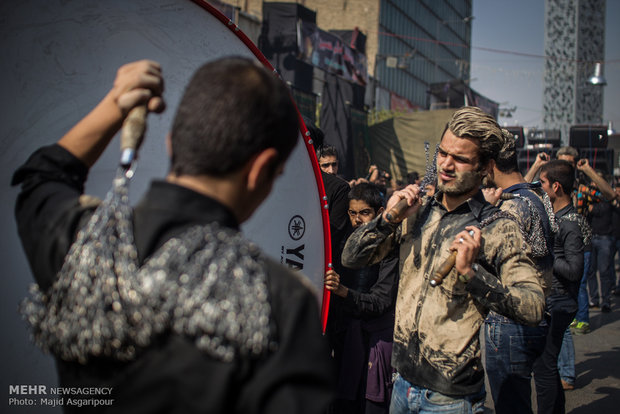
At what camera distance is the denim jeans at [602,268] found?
7.96 m

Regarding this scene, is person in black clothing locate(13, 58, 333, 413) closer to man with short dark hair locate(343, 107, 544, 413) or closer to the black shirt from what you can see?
the black shirt

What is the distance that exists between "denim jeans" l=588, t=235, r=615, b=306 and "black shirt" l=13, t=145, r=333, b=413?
27.1 feet

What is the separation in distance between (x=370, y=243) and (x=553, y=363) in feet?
7.47

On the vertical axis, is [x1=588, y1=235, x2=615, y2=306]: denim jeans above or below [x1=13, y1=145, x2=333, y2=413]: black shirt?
below

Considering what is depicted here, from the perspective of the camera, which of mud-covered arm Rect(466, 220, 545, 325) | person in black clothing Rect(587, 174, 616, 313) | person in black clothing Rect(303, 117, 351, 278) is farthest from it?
Answer: person in black clothing Rect(587, 174, 616, 313)

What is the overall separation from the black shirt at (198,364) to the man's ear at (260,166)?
76mm

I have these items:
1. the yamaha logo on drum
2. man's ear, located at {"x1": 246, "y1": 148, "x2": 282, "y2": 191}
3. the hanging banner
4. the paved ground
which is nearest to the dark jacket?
the paved ground

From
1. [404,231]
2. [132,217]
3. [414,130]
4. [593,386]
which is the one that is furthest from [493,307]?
[414,130]

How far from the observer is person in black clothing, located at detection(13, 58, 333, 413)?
0.82 meters

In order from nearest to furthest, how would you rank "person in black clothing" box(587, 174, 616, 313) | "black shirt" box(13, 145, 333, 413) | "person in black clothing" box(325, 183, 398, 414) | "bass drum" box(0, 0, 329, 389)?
"black shirt" box(13, 145, 333, 413) < "bass drum" box(0, 0, 329, 389) < "person in black clothing" box(325, 183, 398, 414) < "person in black clothing" box(587, 174, 616, 313)

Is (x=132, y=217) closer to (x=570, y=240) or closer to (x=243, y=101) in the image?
(x=243, y=101)

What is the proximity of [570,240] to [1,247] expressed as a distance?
13.5 feet

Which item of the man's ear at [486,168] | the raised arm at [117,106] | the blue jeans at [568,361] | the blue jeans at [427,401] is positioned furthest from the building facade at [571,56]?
the raised arm at [117,106]

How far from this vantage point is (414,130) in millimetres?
13336
